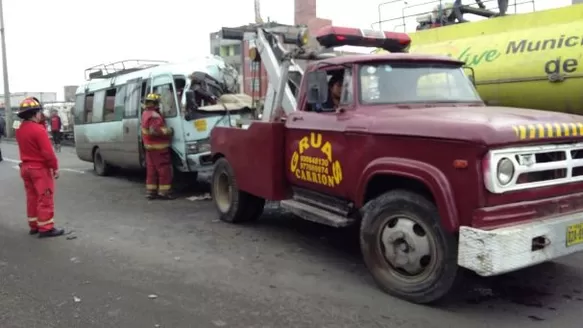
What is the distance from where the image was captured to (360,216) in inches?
212

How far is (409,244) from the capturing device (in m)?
4.43

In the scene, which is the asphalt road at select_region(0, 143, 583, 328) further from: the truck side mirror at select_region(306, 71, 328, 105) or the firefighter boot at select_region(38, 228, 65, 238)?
the truck side mirror at select_region(306, 71, 328, 105)

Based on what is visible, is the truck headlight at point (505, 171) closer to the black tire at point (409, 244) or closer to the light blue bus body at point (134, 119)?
the black tire at point (409, 244)

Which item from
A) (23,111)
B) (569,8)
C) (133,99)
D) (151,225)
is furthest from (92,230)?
(569,8)

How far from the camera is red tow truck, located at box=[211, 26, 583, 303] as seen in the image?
3.90 m

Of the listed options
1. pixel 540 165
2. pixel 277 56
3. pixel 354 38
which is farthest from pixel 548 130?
pixel 277 56

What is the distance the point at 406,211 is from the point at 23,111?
5.00 metres

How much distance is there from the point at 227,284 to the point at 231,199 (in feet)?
Answer: 8.09

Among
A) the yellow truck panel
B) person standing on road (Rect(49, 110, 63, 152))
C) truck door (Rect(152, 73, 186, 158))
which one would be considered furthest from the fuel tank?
person standing on road (Rect(49, 110, 63, 152))

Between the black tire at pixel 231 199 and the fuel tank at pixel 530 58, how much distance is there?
3.61m

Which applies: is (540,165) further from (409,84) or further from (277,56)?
(277,56)

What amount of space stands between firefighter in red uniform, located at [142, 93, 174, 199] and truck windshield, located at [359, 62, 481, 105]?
510 centimetres

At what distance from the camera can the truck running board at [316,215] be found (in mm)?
5281

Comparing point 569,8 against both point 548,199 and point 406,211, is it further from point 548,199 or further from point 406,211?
point 406,211
